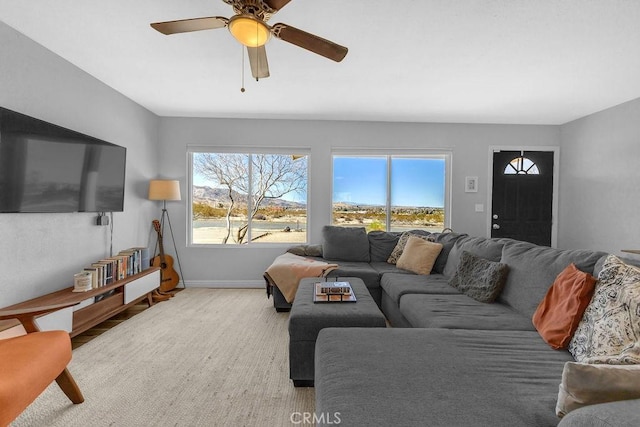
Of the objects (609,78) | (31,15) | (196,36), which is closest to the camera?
(31,15)

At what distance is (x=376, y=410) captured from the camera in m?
0.99

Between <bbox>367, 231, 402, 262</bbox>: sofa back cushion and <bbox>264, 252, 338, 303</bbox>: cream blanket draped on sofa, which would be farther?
<bbox>367, 231, 402, 262</bbox>: sofa back cushion

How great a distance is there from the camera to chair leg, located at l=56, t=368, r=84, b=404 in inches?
68.2

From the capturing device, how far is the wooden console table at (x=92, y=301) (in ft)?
7.38

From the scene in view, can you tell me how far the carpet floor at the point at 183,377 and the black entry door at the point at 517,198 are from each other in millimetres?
3659

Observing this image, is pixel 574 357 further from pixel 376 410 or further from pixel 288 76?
pixel 288 76

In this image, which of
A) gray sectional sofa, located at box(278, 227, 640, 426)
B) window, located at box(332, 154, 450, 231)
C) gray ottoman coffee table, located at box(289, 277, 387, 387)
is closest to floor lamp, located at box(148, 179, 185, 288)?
window, located at box(332, 154, 450, 231)

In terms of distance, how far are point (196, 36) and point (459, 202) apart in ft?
13.2

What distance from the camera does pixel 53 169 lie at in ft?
8.29

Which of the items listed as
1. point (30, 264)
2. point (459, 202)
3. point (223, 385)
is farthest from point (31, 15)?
point (459, 202)

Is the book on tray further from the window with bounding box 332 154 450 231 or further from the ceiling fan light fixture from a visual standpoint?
the window with bounding box 332 154 450 231

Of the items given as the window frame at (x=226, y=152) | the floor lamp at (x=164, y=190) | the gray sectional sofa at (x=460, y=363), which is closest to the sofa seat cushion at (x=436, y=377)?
the gray sectional sofa at (x=460, y=363)

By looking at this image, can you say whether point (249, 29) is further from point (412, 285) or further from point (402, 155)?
point (402, 155)

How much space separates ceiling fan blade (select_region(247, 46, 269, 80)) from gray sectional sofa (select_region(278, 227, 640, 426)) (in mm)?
1811
